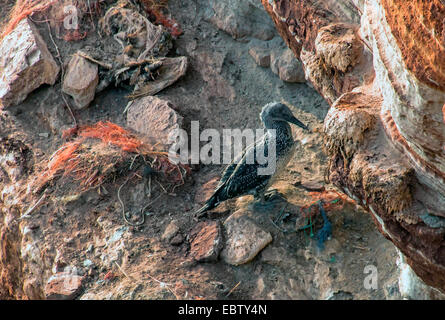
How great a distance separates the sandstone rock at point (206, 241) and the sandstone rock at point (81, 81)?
275cm

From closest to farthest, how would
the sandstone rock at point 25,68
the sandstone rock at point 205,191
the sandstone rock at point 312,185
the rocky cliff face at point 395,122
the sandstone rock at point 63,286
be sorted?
the rocky cliff face at point 395,122 < the sandstone rock at point 63,286 < the sandstone rock at point 312,185 < the sandstone rock at point 205,191 < the sandstone rock at point 25,68

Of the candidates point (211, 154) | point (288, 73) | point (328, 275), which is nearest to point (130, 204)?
point (211, 154)

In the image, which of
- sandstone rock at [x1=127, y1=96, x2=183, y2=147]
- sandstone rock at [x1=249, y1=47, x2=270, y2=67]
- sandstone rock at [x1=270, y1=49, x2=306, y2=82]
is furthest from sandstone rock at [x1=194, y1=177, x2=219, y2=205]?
sandstone rock at [x1=249, y1=47, x2=270, y2=67]

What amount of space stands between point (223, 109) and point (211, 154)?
807 mm

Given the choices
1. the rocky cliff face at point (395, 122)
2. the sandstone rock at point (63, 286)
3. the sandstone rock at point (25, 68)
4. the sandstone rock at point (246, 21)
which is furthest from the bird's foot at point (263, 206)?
the sandstone rock at point (25, 68)

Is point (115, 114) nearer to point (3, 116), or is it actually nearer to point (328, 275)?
point (3, 116)

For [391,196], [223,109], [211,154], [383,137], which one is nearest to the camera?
[391,196]

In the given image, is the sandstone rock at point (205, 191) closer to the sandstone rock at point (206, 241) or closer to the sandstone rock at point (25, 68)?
the sandstone rock at point (206, 241)

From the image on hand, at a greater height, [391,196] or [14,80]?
[391,196]

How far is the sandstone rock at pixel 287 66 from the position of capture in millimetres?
7246

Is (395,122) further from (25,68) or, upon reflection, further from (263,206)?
(25,68)

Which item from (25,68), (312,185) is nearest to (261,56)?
(312,185)

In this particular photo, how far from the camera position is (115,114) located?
7359mm

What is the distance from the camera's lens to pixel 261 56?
757 cm
